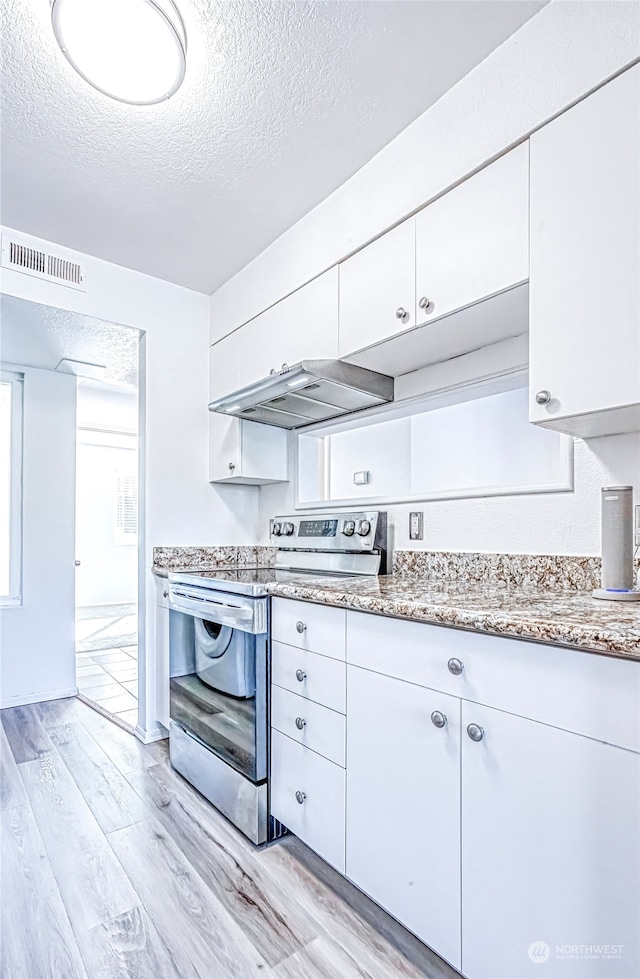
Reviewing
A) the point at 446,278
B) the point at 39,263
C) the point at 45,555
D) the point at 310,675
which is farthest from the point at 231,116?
the point at 45,555

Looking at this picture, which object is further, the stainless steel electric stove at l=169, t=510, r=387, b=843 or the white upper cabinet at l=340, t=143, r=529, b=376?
the stainless steel electric stove at l=169, t=510, r=387, b=843

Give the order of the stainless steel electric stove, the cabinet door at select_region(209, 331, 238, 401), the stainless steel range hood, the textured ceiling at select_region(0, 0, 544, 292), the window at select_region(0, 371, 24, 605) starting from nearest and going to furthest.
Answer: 1. the textured ceiling at select_region(0, 0, 544, 292)
2. the stainless steel electric stove
3. the stainless steel range hood
4. the cabinet door at select_region(209, 331, 238, 401)
5. the window at select_region(0, 371, 24, 605)

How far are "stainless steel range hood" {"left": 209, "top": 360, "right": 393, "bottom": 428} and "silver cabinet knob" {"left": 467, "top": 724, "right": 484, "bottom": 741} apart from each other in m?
1.35

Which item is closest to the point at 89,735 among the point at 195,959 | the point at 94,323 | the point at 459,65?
the point at 195,959

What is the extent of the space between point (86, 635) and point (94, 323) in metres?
3.81

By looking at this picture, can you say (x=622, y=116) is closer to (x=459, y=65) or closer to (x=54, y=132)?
(x=459, y=65)

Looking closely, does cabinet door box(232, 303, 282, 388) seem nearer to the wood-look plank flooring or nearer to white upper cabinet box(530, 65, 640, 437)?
white upper cabinet box(530, 65, 640, 437)

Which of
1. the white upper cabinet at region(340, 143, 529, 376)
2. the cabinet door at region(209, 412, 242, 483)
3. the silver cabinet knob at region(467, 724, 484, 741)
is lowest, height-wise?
the silver cabinet knob at region(467, 724, 484, 741)

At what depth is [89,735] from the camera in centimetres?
269

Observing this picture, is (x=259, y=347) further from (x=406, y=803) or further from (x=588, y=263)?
(x=406, y=803)

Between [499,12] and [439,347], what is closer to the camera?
[499,12]

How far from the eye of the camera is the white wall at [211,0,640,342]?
1253mm

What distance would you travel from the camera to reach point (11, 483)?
11.0 ft
